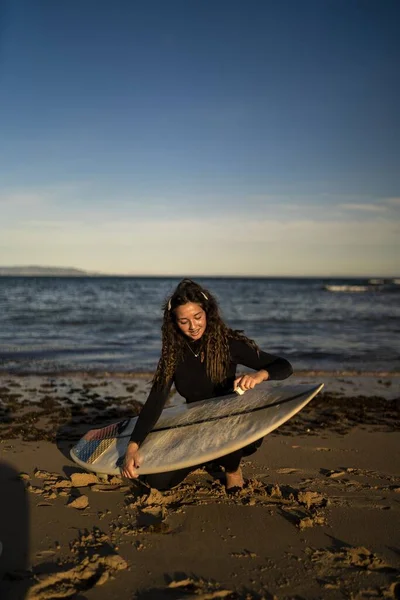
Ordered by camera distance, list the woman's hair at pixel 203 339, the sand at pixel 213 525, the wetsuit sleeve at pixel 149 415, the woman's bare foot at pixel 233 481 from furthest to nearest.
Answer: the woman's bare foot at pixel 233 481
the woman's hair at pixel 203 339
the wetsuit sleeve at pixel 149 415
the sand at pixel 213 525

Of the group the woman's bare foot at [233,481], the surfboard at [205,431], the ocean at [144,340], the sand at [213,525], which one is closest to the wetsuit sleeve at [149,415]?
the surfboard at [205,431]

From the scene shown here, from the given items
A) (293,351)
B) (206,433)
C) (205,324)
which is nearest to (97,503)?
(206,433)

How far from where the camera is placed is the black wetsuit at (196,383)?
3551 millimetres

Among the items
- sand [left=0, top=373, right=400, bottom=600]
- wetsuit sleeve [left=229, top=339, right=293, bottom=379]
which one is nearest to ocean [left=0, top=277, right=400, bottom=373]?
sand [left=0, top=373, right=400, bottom=600]

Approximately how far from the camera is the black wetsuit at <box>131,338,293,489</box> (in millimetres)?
3551

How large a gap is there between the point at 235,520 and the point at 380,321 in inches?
692

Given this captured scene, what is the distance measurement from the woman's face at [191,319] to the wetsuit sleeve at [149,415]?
1.48 ft

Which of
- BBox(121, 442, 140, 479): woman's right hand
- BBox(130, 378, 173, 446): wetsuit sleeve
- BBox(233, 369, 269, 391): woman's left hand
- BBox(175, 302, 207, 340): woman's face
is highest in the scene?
BBox(175, 302, 207, 340): woman's face

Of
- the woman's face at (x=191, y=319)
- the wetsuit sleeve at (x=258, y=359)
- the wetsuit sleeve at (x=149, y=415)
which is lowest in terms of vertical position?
the wetsuit sleeve at (x=149, y=415)

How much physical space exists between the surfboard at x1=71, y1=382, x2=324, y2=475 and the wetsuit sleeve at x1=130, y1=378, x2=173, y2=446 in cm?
24

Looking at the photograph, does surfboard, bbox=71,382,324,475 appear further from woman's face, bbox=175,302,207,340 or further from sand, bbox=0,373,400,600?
woman's face, bbox=175,302,207,340

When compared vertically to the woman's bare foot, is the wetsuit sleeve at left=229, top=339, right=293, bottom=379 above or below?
above

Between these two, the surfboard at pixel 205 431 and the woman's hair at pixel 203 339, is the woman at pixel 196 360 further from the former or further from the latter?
the surfboard at pixel 205 431

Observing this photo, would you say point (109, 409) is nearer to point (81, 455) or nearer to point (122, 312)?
point (81, 455)
